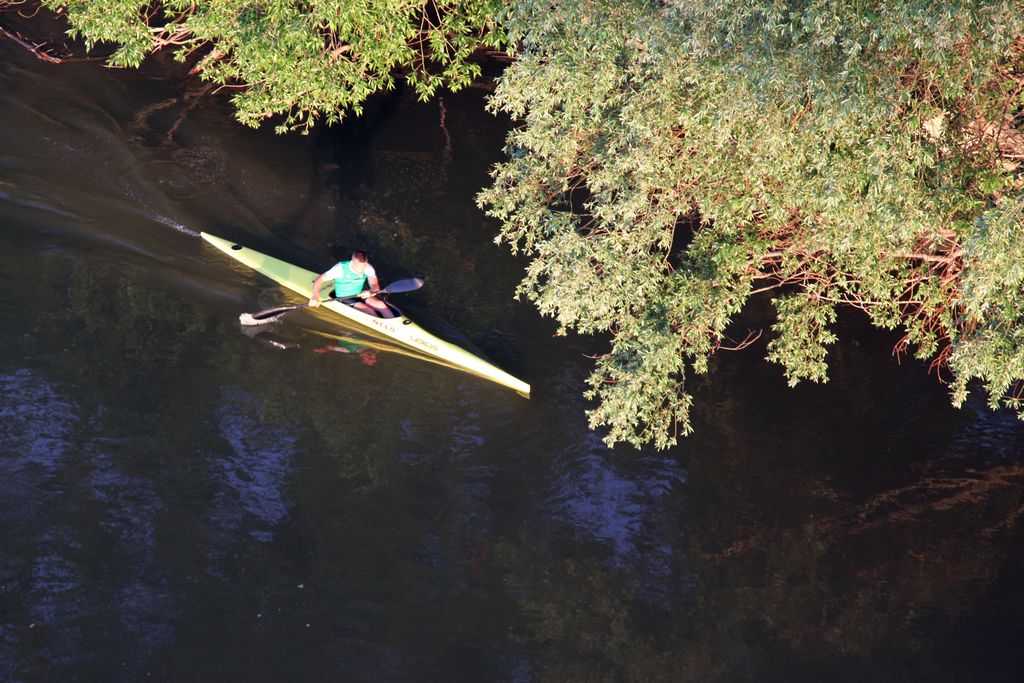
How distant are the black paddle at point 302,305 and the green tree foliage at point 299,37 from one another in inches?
131

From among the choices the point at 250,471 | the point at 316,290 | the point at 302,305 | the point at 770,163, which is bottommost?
the point at 250,471

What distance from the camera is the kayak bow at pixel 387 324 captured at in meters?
11.1

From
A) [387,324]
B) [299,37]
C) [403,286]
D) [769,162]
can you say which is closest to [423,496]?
[387,324]

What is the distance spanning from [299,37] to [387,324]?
402 cm

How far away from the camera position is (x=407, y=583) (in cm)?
859

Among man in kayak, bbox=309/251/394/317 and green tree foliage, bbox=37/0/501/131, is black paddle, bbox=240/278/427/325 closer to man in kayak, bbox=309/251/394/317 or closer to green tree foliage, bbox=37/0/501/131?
man in kayak, bbox=309/251/394/317

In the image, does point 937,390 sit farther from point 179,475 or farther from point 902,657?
point 179,475

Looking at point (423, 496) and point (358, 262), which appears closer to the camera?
point (423, 496)

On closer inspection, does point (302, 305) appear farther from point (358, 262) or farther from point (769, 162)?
point (769, 162)

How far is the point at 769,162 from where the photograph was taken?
7.66 metres

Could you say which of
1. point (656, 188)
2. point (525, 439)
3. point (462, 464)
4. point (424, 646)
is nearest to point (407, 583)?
point (424, 646)

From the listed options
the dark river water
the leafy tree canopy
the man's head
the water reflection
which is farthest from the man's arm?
the leafy tree canopy

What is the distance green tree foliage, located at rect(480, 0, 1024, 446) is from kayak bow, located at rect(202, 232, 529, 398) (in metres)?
2.04

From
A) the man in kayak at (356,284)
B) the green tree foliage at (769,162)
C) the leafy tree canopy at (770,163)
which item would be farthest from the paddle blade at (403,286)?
the green tree foliage at (769,162)
